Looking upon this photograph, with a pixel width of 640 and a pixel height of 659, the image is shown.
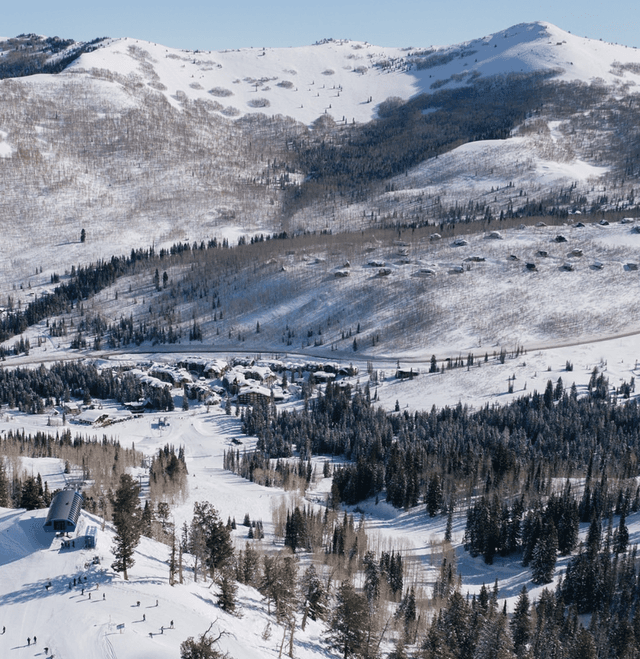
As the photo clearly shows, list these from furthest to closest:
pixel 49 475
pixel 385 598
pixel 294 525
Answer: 1. pixel 49 475
2. pixel 294 525
3. pixel 385 598

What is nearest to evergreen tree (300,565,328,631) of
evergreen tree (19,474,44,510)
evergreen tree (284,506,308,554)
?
evergreen tree (284,506,308,554)

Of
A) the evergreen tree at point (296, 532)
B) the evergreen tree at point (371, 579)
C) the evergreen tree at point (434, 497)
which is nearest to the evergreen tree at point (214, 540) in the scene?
the evergreen tree at point (371, 579)

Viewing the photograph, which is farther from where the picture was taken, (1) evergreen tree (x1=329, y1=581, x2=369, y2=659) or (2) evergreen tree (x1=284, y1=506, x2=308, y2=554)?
(2) evergreen tree (x1=284, y1=506, x2=308, y2=554)

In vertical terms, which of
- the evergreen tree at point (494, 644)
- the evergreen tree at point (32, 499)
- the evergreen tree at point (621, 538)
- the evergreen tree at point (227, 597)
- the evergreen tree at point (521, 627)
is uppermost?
the evergreen tree at point (32, 499)

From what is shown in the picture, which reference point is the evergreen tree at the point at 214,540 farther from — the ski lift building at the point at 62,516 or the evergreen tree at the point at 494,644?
the evergreen tree at the point at 494,644

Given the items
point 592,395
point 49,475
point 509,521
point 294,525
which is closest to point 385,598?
point 294,525

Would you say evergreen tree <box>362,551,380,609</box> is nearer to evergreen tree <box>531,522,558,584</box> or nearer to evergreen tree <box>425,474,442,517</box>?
evergreen tree <box>531,522,558,584</box>

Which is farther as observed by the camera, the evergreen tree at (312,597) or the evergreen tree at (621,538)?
the evergreen tree at (621,538)

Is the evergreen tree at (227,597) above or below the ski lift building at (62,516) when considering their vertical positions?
below

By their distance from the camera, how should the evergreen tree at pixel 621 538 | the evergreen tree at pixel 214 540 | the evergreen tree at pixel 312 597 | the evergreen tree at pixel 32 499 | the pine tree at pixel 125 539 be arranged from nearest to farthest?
the pine tree at pixel 125 539
the evergreen tree at pixel 312 597
the evergreen tree at pixel 214 540
the evergreen tree at pixel 32 499
the evergreen tree at pixel 621 538

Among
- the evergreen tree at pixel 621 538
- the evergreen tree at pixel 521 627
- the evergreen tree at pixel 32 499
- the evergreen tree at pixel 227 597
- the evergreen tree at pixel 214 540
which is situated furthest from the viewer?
the evergreen tree at pixel 621 538

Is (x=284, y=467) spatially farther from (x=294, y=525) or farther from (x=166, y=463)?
(x=294, y=525)
